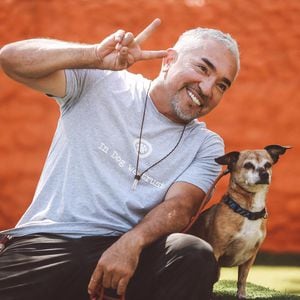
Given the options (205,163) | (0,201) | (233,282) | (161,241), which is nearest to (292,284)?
(233,282)

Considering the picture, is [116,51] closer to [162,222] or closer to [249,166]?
[162,222]

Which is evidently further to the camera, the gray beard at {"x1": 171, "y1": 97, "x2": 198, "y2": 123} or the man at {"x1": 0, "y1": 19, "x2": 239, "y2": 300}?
the gray beard at {"x1": 171, "y1": 97, "x2": 198, "y2": 123}

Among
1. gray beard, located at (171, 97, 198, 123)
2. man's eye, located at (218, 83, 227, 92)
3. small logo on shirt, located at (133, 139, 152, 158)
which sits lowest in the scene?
small logo on shirt, located at (133, 139, 152, 158)

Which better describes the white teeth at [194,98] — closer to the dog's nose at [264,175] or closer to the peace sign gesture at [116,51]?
the peace sign gesture at [116,51]

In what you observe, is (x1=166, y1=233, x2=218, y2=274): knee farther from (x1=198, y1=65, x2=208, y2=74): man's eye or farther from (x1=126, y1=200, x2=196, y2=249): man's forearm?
(x1=198, y1=65, x2=208, y2=74): man's eye

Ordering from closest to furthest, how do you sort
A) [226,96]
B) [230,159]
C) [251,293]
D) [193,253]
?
[193,253], [230,159], [251,293], [226,96]

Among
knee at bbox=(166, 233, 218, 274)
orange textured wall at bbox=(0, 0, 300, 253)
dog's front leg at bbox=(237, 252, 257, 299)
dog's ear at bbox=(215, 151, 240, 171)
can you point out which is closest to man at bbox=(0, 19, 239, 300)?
knee at bbox=(166, 233, 218, 274)

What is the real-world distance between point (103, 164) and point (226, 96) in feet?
9.14

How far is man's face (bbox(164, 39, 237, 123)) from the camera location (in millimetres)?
2697

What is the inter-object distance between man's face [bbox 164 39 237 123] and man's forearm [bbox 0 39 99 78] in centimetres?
52

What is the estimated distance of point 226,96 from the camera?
5.16m

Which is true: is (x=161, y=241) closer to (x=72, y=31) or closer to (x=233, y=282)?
(x=233, y=282)

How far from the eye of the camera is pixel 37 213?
2.54 meters

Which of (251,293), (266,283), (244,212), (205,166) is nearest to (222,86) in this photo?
(205,166)
